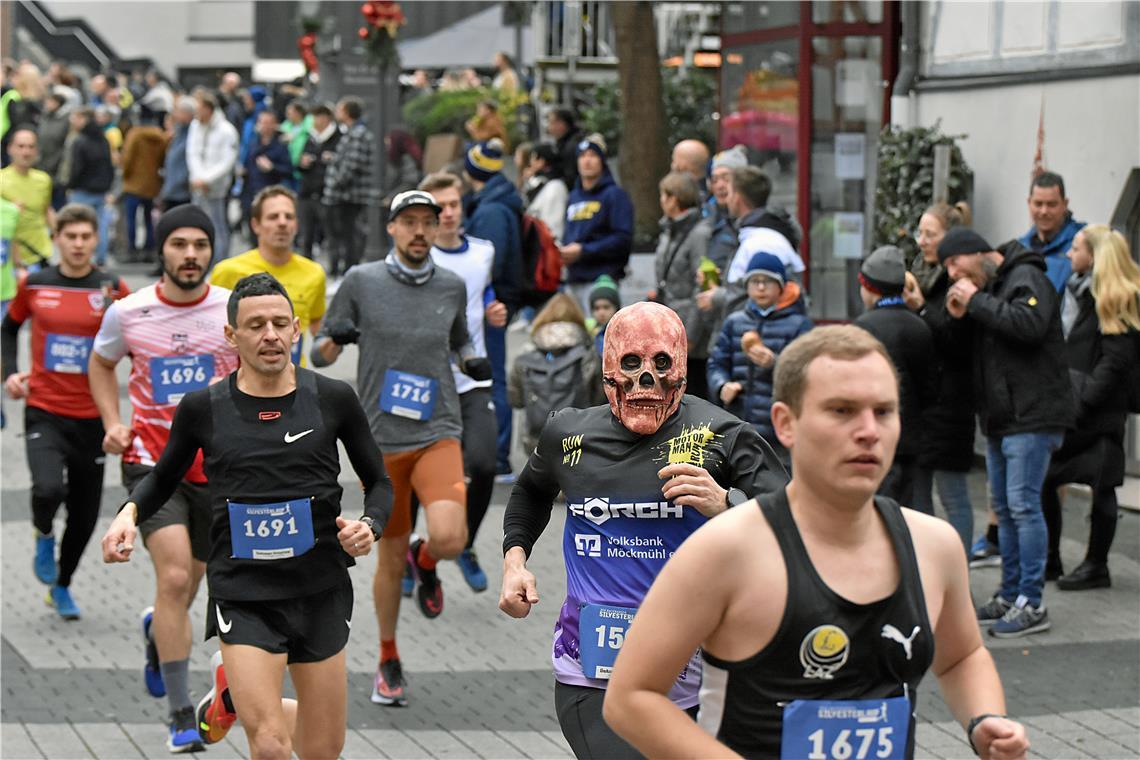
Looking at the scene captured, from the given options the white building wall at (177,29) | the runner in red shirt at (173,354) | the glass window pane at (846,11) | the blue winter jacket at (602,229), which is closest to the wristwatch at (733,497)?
the runner in red shirt at (173,354)

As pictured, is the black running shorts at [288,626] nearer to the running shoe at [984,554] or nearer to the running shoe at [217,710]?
the running shoe at [217,710]

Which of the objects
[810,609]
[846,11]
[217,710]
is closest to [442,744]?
[217,710]

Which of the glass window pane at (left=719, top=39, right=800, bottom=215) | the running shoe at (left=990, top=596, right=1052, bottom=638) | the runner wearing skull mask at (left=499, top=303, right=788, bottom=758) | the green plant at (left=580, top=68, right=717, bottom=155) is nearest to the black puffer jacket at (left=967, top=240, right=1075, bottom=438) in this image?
the running shoe at (left=990, top=596, right=1052, bottom=638)

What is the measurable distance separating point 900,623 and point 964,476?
6.20m

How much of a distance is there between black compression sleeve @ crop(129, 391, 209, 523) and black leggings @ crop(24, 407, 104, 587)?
3.19 meters

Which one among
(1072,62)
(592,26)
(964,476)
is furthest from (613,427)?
(592,26)

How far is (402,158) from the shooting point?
2377 cm

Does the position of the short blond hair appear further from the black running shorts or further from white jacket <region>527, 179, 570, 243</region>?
white jacket <region>527, 179, 570, 243</region>

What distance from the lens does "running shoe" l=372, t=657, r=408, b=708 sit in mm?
7723

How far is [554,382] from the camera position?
37.7 ft

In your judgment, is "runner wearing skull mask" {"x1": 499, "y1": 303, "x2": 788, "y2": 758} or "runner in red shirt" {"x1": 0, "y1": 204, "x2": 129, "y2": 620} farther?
"runner in red shirt" {"x1": 0, "y1": 204, "x2": 129, "y2": 620}

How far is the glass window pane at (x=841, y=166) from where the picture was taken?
46.8 ft

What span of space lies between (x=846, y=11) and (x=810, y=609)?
1163 centimetres

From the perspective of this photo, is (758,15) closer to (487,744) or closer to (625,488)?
Answer: (487,744)
